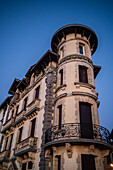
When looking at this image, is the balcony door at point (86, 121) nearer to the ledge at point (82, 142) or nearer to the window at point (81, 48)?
the ledge at point (82, 142)

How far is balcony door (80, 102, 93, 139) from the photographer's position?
478 inches

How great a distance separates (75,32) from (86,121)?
409 inches

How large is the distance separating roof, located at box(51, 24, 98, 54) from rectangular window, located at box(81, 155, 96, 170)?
42.9 ft

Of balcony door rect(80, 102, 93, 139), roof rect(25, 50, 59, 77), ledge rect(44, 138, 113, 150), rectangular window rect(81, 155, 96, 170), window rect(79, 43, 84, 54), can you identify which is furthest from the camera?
roof rect(25, 50, 59, 77)

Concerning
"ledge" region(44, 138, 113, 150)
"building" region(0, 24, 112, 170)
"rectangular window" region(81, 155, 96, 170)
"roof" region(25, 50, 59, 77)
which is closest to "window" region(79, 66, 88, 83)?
"building" region(0, 24, 112, 170)

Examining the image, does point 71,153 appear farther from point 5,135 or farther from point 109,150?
point 5,135

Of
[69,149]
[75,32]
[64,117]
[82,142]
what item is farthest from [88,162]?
[75,32]

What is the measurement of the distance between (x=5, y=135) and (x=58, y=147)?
45.6ft

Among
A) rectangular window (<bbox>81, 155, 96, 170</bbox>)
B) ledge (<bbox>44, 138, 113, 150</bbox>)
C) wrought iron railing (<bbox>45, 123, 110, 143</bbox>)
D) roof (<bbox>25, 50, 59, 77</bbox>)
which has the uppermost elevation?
roof (<bbox>25, 50, 59, 77</bbox>)

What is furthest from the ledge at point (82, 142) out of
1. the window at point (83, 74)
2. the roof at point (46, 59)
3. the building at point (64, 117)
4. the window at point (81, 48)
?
the window at point (81, 48)

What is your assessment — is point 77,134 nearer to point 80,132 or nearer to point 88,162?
point 80,132

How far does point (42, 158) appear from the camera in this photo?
12.7 m

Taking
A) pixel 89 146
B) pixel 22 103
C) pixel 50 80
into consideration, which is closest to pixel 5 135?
pixel 22 103

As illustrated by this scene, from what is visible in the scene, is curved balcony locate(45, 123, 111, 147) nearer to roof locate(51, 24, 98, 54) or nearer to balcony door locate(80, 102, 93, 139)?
balcony door locate(80, 102, 93, 139)
